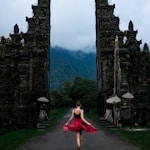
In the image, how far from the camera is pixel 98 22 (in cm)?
4150

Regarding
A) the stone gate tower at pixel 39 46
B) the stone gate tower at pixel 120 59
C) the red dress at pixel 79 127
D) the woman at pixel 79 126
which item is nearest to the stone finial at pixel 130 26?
the stone gate tower at pixel 120 59

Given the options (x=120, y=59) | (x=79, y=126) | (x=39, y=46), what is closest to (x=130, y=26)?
(x=39, y=46)

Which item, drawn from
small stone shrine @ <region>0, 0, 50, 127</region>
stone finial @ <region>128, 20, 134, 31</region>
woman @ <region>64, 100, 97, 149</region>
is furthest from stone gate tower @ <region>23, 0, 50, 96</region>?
woman @ <region>64, 100, 97, 149</region>

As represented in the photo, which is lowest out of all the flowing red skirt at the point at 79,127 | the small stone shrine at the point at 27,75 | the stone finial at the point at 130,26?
the flowing red skirt at the point at 79,127

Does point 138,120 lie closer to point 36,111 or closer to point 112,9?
point 36,111

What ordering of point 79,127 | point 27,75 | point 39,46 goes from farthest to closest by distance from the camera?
point 39,46, point 27,75, point 79,127

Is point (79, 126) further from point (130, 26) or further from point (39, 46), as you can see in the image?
point (130, 26)

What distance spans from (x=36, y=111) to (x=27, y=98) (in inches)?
60.7

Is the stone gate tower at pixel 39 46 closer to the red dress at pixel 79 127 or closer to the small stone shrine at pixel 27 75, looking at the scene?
the small stone shrine at pixel 27 75

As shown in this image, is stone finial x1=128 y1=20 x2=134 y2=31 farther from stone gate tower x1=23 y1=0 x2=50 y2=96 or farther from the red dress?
the red dress

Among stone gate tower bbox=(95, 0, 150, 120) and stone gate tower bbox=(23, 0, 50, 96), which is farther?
stone gate tower bbox=(23, 0, 50, 96)

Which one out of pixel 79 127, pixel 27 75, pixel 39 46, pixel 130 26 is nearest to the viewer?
pixel 79 127

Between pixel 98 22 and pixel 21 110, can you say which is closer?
pixel 21 110

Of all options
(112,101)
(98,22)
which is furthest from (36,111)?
(98,22)
